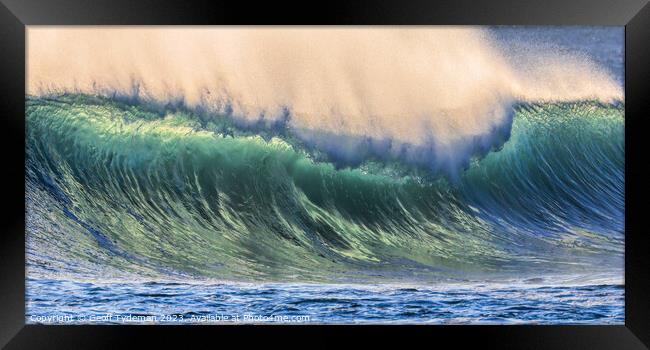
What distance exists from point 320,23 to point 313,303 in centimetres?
227

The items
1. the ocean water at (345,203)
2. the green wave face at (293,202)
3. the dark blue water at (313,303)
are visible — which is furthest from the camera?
the green wave face at (293,202)

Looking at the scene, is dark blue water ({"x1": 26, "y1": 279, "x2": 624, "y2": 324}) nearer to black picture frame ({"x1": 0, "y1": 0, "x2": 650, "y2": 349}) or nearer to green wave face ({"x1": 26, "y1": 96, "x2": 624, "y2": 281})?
green wave face ({"x1": 26, "y1": 96, "x2": 624, "y2": 281})

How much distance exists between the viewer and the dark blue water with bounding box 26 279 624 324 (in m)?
5.14

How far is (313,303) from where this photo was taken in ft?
17.2

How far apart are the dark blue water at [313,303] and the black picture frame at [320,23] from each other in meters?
0.84

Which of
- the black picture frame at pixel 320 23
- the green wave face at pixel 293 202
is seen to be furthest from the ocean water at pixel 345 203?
the black picture frame at pixel 320 23

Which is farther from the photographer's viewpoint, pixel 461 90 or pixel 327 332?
pixel 461 90

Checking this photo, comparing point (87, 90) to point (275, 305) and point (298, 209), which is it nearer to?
point (298, 209)

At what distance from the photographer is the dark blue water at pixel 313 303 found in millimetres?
5141

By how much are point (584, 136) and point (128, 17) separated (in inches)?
163

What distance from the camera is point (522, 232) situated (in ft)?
18.9

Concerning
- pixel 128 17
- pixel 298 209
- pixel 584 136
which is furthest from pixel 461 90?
pixel 128 17

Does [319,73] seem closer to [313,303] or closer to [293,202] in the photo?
[293,202]

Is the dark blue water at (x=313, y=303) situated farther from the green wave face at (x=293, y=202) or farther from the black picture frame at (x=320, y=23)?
the black picture frame at (x=320, y=23)
